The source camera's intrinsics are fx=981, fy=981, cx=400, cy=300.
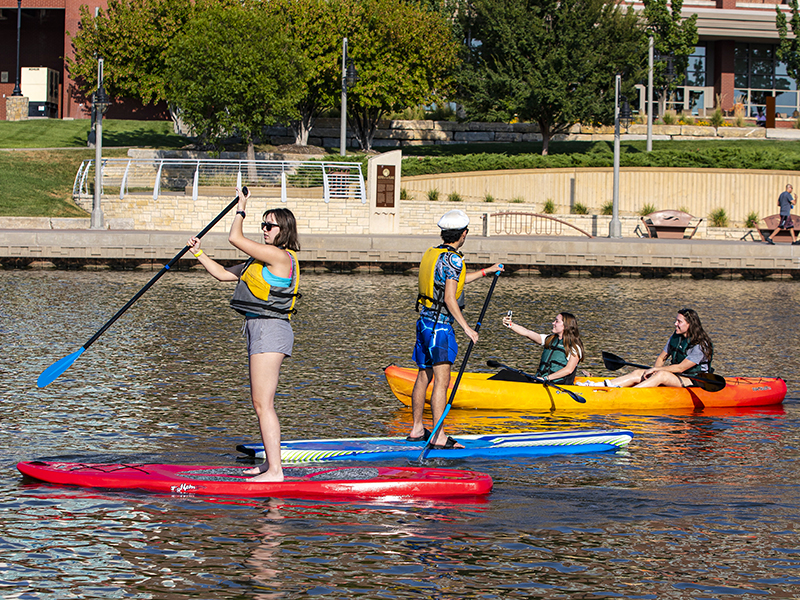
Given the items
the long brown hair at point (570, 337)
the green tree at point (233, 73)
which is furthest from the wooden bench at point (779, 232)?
the long brown hair at point (570, 337)

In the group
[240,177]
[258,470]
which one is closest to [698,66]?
[240,177]

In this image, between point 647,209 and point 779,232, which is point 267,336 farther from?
point 647,209

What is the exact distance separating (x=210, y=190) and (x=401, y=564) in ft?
88.6

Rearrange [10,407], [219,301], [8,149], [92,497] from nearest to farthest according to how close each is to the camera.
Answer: [92,497] → [10,407] → [219,301] → [8,149]

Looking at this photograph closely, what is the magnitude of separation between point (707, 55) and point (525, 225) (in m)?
30.2

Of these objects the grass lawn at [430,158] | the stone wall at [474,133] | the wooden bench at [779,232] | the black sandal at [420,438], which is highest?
the stone wall at [474,133]

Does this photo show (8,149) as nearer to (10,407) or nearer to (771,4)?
(10,407)

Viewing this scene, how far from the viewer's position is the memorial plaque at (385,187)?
103 ft

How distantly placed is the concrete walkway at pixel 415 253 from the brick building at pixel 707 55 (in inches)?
1184

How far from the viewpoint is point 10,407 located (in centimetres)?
994

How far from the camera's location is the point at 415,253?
26.0 m

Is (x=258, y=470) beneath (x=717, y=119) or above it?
beneath

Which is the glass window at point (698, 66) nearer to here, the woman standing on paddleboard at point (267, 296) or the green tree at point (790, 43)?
the green tree at point (790, 43)

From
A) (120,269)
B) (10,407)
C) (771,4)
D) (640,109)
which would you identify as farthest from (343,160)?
(771,4)
